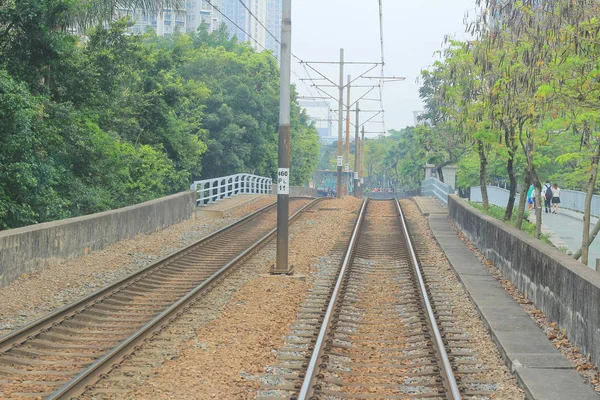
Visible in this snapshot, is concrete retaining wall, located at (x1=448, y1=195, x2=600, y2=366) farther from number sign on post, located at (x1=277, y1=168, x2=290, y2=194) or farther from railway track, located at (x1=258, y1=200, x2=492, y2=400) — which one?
number sign on post, located at (x1=277, y1=168, x2=290, y2=194)

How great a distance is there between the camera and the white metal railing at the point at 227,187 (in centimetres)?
3081

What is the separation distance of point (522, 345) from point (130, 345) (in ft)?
15.6

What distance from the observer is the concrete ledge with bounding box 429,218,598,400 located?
7.85 meters

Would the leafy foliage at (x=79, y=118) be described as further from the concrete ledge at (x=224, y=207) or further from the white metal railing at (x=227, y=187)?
the concrete ledge at (x=224, y=207)

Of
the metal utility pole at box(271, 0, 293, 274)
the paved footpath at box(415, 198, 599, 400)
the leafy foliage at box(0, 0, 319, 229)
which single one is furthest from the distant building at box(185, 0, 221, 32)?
the paved footpath at box(415, 198, 599, 400)

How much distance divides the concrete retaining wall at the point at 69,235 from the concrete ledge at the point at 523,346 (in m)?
7.86

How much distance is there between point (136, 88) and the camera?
31.8 m

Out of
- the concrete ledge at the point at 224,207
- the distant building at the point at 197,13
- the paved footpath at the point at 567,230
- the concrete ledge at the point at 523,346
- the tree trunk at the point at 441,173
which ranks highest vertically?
the distant building at the point at 197,13

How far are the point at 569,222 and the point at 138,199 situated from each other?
728 inches

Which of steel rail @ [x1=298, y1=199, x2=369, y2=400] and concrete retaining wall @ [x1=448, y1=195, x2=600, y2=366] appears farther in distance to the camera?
concrete retaining wall @ [x1=448, y1=195, x2=600, y2=366]

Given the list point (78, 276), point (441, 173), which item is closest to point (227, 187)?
point (78, 276)

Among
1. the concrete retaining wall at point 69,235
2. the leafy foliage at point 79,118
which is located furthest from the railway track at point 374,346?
the leafy foliage at point 79,118

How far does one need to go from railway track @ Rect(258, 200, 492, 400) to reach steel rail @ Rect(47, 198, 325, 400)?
1721 mm

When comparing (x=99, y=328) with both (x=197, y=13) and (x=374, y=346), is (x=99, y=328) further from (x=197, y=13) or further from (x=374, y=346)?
(x=197, y=13)
